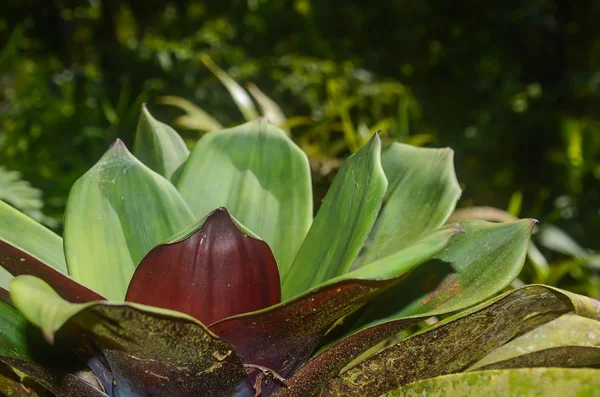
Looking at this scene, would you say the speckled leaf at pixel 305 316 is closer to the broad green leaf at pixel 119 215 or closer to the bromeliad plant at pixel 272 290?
Answer: the bromeliad plant at pixel 272 290

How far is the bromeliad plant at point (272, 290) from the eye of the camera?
382 mm

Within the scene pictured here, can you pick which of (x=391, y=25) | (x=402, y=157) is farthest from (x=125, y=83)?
(x=402, y=157)

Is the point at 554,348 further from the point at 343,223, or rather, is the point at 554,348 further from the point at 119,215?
the point at 119,215

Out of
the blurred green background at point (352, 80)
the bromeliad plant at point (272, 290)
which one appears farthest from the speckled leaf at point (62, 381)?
the blurred green background at point (352, 80)

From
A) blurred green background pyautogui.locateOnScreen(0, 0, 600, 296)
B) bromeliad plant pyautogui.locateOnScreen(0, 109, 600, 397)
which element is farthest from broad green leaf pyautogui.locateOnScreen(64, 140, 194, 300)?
blurred green background pyautogui.locateOnScreen(0, 0, 600, 296)

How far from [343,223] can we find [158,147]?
22 cm

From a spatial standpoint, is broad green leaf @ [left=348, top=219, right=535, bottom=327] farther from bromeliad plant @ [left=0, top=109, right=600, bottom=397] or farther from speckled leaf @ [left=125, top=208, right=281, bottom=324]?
speckled leaf @ [left=125, top=208, right=281, bottom=324]

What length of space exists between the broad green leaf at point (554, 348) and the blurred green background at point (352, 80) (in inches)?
55.3

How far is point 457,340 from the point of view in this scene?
1.46 ft

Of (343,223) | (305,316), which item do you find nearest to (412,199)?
(343,223)

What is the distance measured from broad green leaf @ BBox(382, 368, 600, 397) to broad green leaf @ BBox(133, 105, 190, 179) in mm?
312

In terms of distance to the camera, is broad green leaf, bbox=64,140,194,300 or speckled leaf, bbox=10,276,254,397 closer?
speckled leaf, bbox=10,276,254,397

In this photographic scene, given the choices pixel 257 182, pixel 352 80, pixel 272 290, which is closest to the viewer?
pixel 272 290

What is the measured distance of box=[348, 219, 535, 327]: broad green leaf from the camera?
451mm
